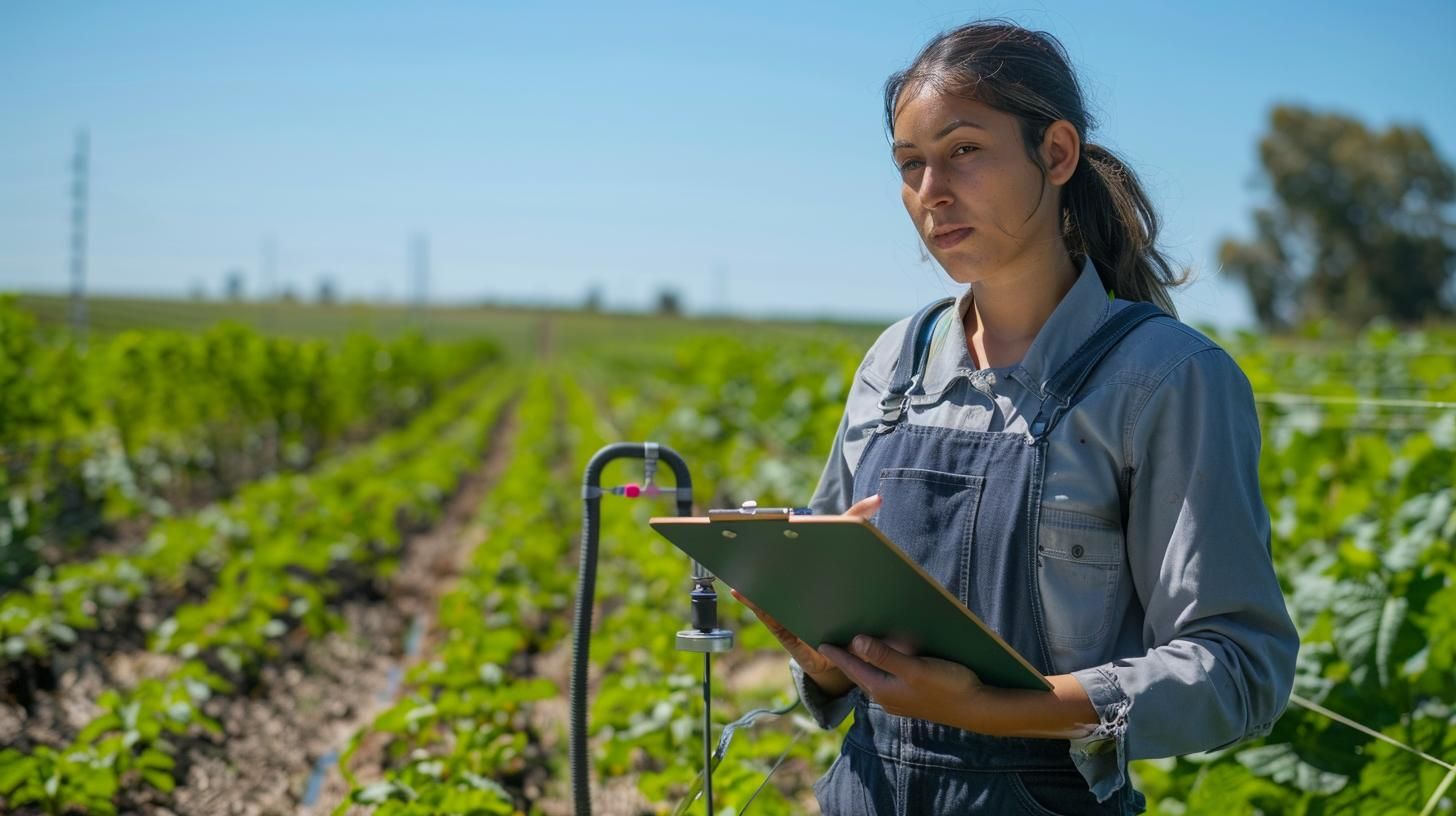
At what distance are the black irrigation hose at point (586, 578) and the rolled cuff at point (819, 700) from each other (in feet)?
1.23

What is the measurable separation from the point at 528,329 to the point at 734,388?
62919 millimetres

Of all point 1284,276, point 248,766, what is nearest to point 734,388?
point 248,766

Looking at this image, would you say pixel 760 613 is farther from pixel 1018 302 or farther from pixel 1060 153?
pixel 1060 153

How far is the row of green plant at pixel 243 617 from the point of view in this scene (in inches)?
123

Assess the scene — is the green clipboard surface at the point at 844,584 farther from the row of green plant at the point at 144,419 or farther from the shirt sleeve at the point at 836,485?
the row of green plant at the point at 144,419

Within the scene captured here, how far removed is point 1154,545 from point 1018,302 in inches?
14.3

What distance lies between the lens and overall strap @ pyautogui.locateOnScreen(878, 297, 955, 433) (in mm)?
1646

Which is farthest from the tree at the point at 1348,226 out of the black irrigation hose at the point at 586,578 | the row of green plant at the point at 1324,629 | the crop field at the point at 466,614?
the black irrigation hose at the point at 586,578

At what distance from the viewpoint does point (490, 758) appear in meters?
3.34

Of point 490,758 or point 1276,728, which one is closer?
point 1276,728

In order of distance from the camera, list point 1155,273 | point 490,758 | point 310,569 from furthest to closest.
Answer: point 310,569, point 490,758, point 1155,273

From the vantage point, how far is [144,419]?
9906 millimetres

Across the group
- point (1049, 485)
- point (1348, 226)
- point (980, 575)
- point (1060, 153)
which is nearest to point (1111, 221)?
point (1060, 153)

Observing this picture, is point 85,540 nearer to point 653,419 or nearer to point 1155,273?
point 653,419
